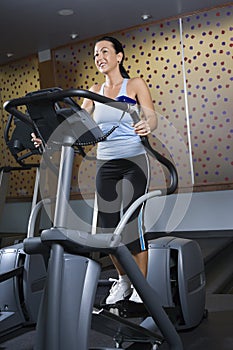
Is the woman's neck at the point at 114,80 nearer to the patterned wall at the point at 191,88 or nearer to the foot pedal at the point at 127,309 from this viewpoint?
the foot pedal at the point at 127,309

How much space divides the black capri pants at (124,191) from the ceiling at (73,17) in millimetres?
3693

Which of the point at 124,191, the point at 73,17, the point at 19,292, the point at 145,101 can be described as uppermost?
the point at 73,17

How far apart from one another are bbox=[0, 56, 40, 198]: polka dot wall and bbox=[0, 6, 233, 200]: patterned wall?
146 cm

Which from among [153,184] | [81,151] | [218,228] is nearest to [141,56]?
[153,184]

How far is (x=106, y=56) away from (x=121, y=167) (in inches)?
24.6

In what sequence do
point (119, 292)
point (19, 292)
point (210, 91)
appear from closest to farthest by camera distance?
Result: point (119, 292)
point (19, 292)
point (210, 91)

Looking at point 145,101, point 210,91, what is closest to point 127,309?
point 145,101

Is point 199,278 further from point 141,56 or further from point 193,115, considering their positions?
point 141,56

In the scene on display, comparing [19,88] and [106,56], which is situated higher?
[19,88]

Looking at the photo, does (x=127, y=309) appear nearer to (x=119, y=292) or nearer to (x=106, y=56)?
(x=119, y=292)

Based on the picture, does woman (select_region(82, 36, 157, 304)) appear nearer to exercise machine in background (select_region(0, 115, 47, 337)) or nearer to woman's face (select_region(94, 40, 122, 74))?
woman's face (select_region(94, 40, 122, 74))

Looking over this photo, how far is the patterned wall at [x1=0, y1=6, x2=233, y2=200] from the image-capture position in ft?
19.8

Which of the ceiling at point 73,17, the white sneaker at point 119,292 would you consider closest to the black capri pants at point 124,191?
the white sneaker at point 119,292

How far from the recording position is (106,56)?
2510 millimetres
